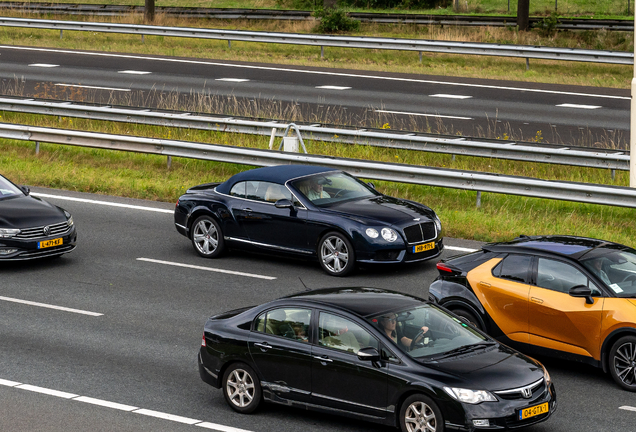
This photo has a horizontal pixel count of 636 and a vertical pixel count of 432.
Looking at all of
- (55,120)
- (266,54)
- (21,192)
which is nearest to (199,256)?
(21,192)

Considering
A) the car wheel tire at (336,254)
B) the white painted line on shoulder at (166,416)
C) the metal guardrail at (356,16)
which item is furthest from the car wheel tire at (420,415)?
the metal guardrail at (356,16)

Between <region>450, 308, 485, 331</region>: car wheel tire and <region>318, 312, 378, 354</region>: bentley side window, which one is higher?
<region>318, 312, 378, 354</region>: bentley side window

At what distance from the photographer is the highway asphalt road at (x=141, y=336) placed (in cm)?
934

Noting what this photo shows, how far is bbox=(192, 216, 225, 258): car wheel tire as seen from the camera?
51.1 feet

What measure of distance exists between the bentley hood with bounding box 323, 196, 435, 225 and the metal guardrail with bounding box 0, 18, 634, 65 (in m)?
16.4

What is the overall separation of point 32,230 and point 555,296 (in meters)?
8.48

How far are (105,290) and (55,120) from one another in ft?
40.8

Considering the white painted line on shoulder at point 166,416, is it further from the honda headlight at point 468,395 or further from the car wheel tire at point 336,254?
the car wheel tire at point 336,254

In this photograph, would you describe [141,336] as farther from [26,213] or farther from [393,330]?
[26,213]

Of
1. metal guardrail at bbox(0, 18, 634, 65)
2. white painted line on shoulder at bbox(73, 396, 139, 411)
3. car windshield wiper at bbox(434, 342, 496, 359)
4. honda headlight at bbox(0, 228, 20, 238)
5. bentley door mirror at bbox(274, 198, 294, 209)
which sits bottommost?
white painted line on shoulder at bbox(73, 396, 139, 411)

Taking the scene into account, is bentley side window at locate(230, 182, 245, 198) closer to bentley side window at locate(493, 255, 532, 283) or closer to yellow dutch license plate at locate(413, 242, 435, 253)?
yellow dutch license plate at locate(413, 242, 435, 253)

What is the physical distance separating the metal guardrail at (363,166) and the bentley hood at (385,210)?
8.16 feet

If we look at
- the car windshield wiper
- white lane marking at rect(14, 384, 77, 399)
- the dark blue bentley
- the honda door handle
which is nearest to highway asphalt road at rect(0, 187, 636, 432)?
white lane marking at rect(14, 384, 77, 399)

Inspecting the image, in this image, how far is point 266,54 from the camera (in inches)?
1388
